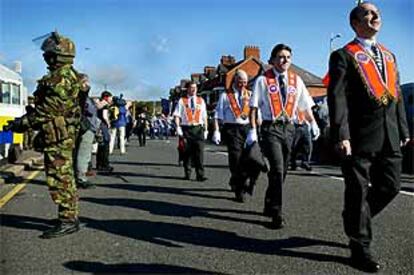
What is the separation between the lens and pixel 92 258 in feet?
17.5

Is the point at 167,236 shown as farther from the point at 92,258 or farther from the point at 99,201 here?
the point at 99,201

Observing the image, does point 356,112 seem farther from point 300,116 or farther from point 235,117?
point 235,117

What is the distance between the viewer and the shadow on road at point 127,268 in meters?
4.91

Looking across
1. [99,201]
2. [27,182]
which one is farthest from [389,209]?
[27,182]

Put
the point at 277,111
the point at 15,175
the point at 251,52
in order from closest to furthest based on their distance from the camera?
the point at 277,111 < the point at 15,175 < the point at 251,52

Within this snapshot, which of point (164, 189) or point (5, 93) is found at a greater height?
point (5, 93)

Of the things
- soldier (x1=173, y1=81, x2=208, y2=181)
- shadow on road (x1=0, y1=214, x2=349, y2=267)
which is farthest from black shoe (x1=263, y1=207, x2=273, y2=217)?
soldier (x1=173, y1=81, x2=208, y2=181)

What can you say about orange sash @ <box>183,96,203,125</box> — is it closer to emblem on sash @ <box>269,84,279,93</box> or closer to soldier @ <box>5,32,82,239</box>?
emblem on sash @ <box>269,84,279,93</box>

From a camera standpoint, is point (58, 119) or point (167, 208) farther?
point (167, 208)

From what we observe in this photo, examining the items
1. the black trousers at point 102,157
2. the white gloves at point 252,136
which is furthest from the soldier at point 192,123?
the white gloves at point 252,136

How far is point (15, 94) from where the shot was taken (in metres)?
17.6

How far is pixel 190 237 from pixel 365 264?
195cm

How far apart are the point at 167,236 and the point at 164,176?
6393mm

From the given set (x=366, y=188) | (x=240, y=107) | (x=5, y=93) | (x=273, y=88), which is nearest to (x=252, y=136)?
(x=273, y=88)
